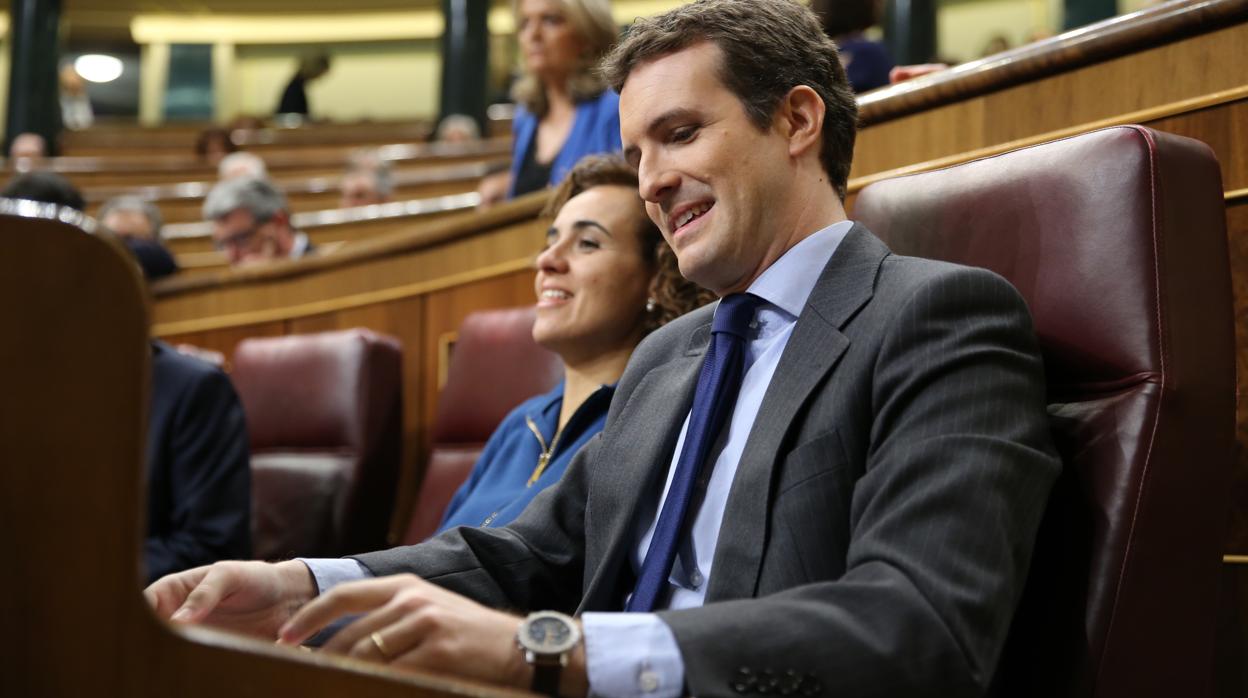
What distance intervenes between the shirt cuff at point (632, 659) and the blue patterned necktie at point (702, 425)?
15cm

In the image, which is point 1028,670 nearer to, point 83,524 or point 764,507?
point 764,507

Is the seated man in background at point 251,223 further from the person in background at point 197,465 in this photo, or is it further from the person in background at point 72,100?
the person in background at point 72,100

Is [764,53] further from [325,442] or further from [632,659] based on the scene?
[325,442]

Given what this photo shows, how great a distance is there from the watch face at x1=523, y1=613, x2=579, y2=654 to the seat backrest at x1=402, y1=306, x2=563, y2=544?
777 mm

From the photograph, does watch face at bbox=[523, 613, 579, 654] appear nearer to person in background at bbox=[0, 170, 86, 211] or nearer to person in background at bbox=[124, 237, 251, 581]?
person in background at bbox=[124, 237, 251, 581]

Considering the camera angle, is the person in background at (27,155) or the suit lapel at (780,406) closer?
the suit lapel at (780,406)

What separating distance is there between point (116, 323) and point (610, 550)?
34 centimetres

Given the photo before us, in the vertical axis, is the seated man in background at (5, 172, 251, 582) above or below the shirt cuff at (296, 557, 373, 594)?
below

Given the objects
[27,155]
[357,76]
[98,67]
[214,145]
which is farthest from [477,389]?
[98,67]

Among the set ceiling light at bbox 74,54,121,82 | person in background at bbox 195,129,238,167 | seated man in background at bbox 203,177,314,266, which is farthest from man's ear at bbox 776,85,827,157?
ceiling light at bbox 74,54,121,82

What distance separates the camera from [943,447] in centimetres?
50

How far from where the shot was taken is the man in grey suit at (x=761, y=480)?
0.45 meters

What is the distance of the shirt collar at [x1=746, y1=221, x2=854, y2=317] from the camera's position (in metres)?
0.65

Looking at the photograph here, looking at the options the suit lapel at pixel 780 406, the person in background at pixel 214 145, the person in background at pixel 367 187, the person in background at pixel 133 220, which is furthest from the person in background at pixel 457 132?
the suit lapel at pixel 780 406
